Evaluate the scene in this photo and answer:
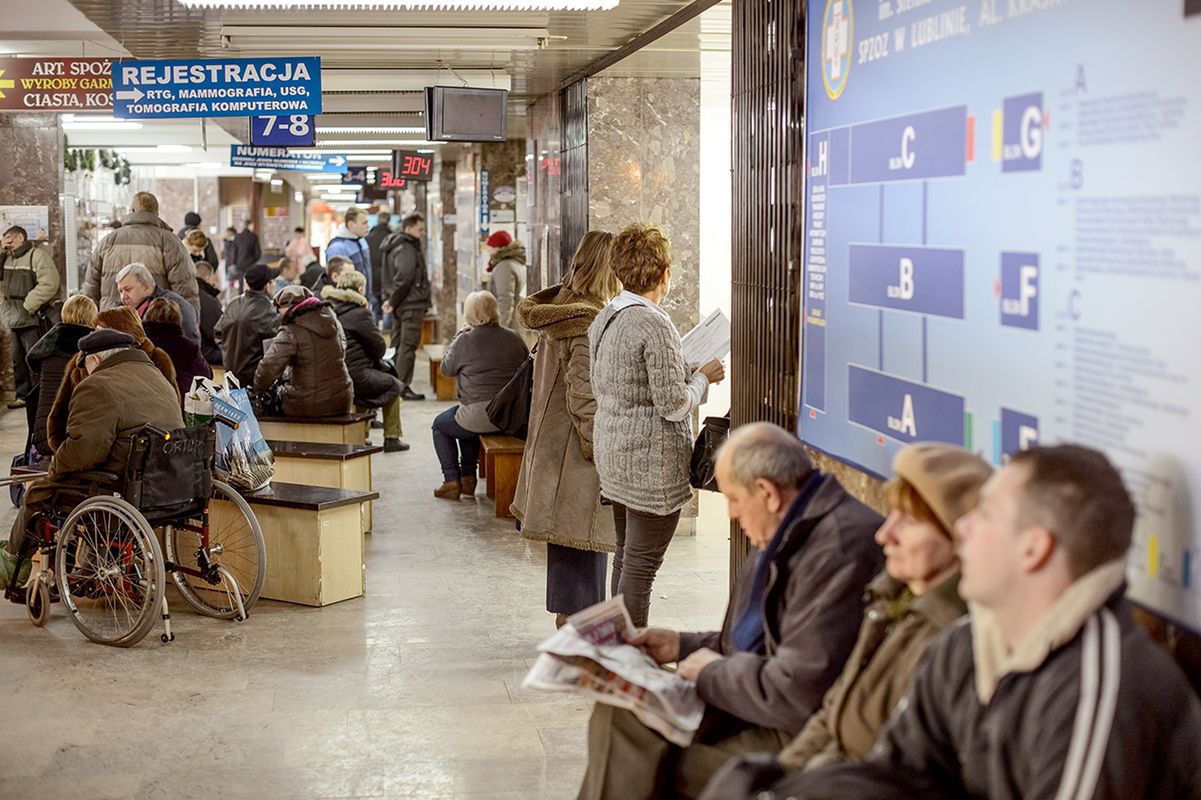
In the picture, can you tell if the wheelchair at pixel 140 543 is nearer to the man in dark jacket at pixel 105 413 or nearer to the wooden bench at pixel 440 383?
the man in dark jacket at pixel 105 413

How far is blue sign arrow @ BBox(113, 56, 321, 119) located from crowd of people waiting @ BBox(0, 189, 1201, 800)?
3114 millimetres

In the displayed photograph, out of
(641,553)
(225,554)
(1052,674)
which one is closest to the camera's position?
(1052,674)

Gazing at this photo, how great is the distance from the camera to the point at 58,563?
19.0 feet

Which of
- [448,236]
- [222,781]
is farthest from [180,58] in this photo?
[448,236]

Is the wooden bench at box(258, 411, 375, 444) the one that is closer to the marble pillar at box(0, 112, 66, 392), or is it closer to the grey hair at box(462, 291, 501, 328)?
the grey hair at box(462, 291, 501, 328)

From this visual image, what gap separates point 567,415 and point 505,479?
295cm

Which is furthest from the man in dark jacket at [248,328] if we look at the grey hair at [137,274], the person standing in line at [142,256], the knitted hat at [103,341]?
the knitted hat at [103,341]

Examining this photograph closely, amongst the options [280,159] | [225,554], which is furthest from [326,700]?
[280,159]

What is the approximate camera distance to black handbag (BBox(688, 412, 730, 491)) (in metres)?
4.84

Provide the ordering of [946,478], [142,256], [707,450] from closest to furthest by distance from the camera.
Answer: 1. [946,478]
2. [707,450]
3. [142,256]

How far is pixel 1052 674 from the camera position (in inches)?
81.7

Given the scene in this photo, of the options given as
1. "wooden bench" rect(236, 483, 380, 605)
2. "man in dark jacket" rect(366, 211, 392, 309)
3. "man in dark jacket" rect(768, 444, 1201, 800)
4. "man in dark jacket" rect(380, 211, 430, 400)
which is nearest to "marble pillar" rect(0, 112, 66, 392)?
"man in dark jacket" rect(380, 211, 430, 400)

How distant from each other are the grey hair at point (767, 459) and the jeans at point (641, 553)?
5.90ft

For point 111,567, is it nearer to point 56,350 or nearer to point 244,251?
point 56,350
